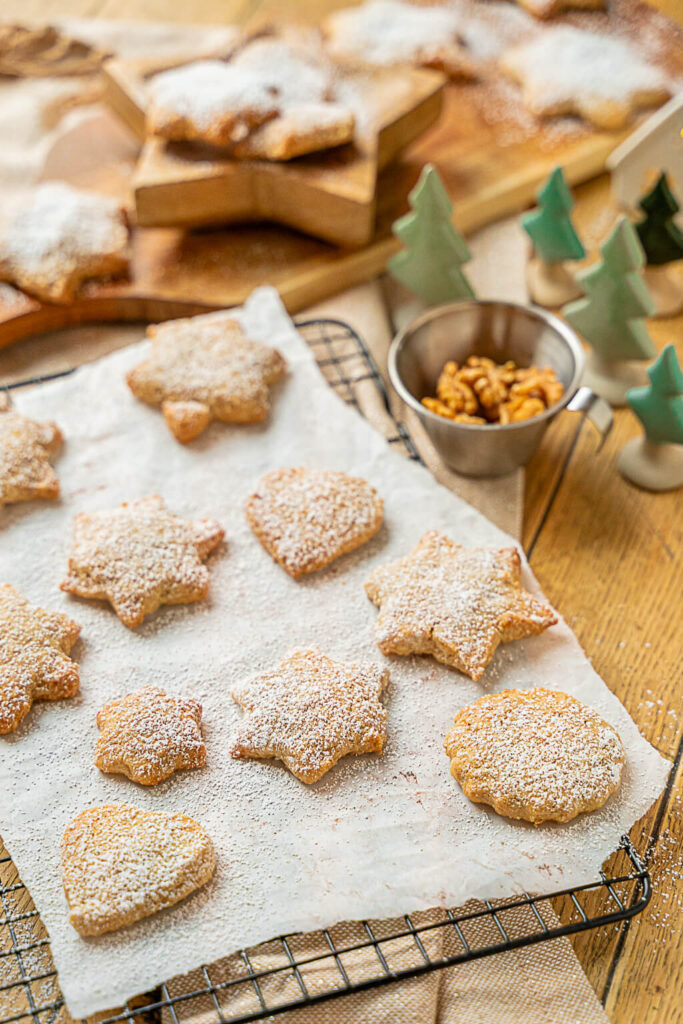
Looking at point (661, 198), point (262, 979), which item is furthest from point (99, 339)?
point (262, 979)

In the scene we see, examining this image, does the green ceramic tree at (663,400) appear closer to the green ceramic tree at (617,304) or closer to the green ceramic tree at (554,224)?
the green ceramic tree at (617,304)

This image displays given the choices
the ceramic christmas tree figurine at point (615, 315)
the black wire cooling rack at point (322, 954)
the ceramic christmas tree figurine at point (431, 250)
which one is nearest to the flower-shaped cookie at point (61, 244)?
the ceramic christmas tree figurine at point (431, 250)

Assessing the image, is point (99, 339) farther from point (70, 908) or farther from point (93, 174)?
point (70, 908)

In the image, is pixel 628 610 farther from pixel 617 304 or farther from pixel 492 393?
pixel 617 304

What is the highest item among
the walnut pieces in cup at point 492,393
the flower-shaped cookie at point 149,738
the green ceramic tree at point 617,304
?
the green ceramic tree at point 617,304

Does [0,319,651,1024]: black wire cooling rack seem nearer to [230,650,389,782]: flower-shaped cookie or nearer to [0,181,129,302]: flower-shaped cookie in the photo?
[230,650,389,782]: flower-shaped cookie

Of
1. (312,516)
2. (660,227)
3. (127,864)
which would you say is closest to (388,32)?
(660,227)
